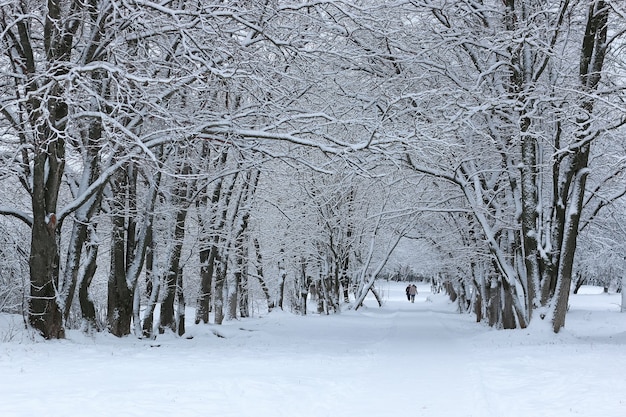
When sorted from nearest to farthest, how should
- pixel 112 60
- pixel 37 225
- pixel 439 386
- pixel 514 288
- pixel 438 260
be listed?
pixel 439 386 < pixel 37 225 < pixel 112 60 < pixel 514 288 < pixel 438 260

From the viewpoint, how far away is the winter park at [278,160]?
7.82 meters

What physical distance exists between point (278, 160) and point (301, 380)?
8172mm

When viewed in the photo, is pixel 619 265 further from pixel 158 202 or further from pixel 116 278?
pixel 116 278

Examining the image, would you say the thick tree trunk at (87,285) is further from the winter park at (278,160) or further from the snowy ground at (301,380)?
the snowy ground at (301,380)

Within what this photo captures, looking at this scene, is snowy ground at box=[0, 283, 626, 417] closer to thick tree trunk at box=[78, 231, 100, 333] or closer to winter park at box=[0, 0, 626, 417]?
winter park at box=[0, 0, 626, 417]

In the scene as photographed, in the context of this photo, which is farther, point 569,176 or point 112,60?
point 569,176

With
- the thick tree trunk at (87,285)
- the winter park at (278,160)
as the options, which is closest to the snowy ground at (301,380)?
the winter park at (278,160)

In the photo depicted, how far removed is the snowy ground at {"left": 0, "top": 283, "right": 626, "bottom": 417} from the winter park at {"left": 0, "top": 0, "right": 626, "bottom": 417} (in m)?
0.05

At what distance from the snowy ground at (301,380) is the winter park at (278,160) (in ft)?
0.17

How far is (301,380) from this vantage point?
834 cm

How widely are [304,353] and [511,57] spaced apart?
864 cm

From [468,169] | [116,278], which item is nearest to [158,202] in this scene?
[116,278]

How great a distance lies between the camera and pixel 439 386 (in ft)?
28.2

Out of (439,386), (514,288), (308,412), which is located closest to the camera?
(308,412)
